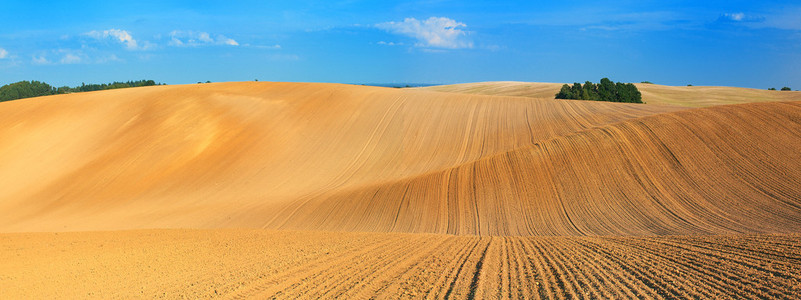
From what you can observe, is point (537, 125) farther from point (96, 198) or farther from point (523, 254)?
point (96, 198)

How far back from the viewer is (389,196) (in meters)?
21.7

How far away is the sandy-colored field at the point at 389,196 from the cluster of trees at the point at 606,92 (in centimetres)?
2152

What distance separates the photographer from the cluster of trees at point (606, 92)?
56894 mm

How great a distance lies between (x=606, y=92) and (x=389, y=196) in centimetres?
4345

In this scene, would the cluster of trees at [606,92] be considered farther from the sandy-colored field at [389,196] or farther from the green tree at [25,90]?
the green tree at [25,90]

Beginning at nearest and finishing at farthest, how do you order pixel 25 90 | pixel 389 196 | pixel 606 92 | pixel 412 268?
pixel 412 268, pixel 389 196, pixel 606 92, pixel 25 90

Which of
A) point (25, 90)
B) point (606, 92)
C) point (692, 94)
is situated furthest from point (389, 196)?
point (25, 90)

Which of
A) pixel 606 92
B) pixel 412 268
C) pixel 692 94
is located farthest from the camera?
pixel 692 94

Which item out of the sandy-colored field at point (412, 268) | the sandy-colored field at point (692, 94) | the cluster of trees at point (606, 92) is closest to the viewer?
the sandy-colored field at point (412, 268)

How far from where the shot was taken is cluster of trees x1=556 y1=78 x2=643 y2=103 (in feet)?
187

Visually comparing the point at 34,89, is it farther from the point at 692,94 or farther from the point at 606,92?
the point at 692,94

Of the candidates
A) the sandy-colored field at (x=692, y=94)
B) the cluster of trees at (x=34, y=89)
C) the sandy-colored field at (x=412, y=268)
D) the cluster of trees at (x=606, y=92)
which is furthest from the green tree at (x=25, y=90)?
the sandy-colored field at (x=412, y=268)

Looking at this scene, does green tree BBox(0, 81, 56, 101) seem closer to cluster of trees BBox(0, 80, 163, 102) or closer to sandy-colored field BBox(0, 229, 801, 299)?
cluster of trees BBox(0, 80, 163, 102)

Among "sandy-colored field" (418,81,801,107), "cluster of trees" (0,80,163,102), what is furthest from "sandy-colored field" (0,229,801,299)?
"cluster of trees" (0,80,163,102)
